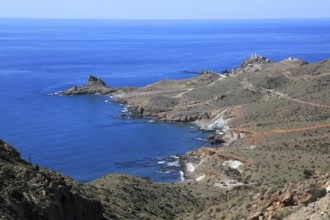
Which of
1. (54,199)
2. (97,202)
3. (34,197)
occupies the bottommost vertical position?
(97,202)

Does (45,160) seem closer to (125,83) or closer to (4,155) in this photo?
(4,155)

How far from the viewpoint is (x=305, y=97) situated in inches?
3885

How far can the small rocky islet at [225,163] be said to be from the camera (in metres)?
25.8

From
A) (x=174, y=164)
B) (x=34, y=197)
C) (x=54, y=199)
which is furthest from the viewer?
(x=174, y=164)

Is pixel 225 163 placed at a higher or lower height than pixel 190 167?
higher

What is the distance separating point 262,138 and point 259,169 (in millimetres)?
20145

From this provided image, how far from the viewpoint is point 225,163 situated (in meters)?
69.9

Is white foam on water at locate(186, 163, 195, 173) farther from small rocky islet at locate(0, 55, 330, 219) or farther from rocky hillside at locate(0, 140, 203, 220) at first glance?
rocky hillside at locate(0, 140, 203, 220)

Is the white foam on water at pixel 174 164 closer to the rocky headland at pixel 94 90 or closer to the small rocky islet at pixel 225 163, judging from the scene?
the small rocky islet at pixel 225 163

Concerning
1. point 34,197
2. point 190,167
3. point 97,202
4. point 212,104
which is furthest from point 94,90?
point 34,197

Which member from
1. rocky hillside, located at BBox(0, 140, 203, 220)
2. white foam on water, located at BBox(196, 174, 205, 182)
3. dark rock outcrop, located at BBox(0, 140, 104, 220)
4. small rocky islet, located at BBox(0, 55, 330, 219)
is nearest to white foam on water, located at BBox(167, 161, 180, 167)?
small rocky islet, located at BBox(0, 55, 330, 219)

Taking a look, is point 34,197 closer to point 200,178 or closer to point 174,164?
point 200,178

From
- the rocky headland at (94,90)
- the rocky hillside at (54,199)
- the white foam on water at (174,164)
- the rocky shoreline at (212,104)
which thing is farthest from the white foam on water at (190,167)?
the rocky headland at (94,90)

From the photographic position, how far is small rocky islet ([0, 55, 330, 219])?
25750 mm
